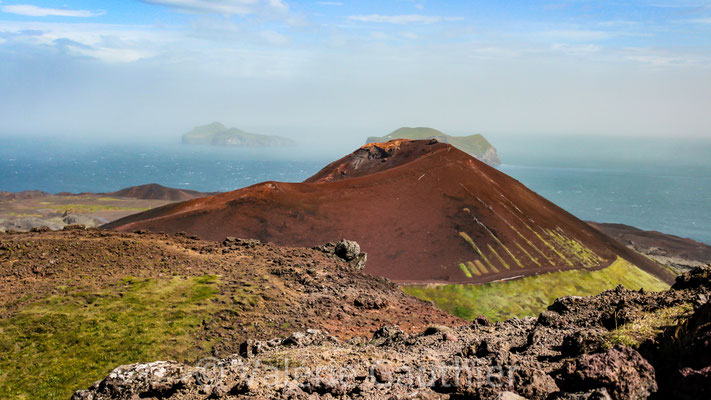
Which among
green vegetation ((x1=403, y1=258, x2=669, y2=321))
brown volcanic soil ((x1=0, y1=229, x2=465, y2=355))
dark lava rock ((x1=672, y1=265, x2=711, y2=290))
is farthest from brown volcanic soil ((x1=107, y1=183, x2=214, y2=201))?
dark lava rock ((x1=672, y1=265, x2=711, y2=290))

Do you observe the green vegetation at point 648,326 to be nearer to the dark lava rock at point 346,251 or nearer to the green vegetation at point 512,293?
the dark lava rock at point 346,251

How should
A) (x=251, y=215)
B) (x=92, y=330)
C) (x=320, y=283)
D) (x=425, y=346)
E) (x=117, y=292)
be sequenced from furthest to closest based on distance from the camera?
(x=251, y=215) → (x=320, y=283) → (x=117, y=292) → (x=92, y=330) → (x=425, y=346)

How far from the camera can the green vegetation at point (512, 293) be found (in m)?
25.3

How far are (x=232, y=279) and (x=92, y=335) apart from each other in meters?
4.76

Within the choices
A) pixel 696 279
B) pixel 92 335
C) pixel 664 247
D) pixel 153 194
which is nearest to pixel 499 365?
pixel 696 279

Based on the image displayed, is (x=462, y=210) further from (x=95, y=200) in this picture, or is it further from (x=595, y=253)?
(x=95, y=200)

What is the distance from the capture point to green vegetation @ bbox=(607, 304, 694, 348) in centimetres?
747

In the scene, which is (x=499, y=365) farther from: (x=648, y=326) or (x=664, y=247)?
(x=664, y=247)

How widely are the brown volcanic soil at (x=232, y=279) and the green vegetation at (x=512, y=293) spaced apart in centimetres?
690

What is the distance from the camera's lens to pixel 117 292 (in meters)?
13.5

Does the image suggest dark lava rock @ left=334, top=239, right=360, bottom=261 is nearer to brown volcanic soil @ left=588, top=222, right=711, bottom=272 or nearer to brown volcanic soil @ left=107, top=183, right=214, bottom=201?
brown volcanic soil @ left=588, top=222, right=711, bottom=272

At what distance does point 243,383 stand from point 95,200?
326ft

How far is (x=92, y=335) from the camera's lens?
→ 459 inches

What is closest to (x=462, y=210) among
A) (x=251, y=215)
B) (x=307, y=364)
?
(x=251, y=215)
